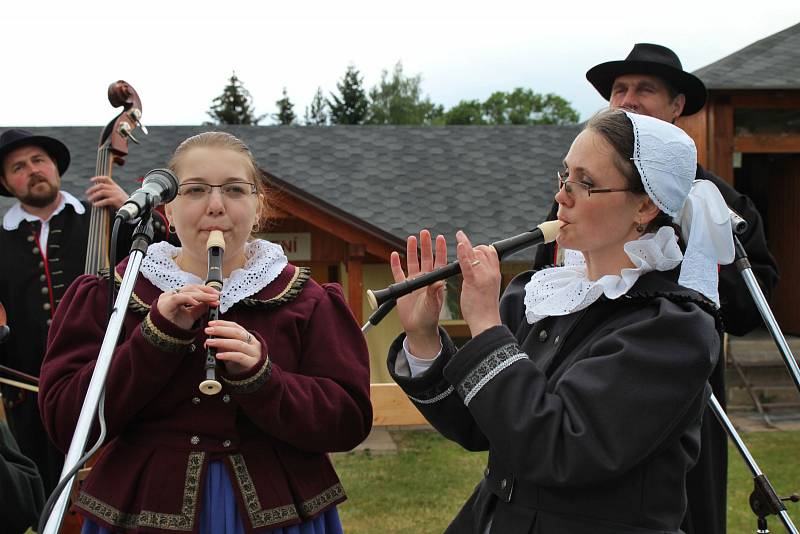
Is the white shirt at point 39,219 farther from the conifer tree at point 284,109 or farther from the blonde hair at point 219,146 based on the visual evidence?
the conifer tree at point 284,109

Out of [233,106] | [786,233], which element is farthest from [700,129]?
[233,106]

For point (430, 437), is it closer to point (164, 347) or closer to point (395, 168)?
point (395, 168)

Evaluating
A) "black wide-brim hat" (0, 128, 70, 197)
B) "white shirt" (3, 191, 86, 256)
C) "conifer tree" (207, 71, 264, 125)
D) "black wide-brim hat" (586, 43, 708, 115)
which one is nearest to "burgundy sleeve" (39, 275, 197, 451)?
"black wide-brim hat" (586, 43, 708, 115)

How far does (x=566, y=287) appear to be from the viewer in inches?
76.9

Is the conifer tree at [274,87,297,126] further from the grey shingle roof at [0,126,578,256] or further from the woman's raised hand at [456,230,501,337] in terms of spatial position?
the woman's raised hand at [456,230,501,337]

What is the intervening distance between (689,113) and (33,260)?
3.13 m

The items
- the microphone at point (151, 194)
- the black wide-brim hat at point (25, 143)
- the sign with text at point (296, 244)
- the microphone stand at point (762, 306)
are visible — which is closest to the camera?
the microphone at point (151, 194)

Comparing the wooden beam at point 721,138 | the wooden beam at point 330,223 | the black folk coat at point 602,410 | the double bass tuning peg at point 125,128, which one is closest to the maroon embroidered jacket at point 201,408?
the black folk coat at point 602,410

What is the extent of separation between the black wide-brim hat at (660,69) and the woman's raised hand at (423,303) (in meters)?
1.65

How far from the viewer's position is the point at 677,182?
5.92 ft

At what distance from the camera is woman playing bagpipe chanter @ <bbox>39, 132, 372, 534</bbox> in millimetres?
1932

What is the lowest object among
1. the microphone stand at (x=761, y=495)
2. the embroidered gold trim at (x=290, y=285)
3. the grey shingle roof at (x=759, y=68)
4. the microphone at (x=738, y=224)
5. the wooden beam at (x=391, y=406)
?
the wooden beam at (x=391, y=406)

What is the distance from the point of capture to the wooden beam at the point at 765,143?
936 cm

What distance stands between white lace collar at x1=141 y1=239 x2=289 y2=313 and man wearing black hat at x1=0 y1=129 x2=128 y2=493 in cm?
215
